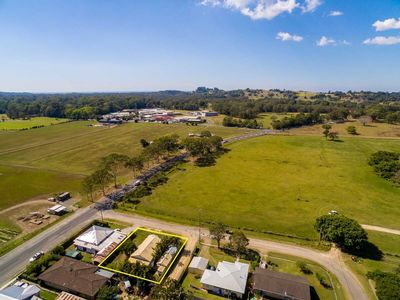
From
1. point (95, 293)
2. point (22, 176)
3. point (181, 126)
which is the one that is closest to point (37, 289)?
point (95, 293)

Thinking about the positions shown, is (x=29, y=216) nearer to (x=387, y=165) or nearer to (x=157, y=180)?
(x=157, y=180)

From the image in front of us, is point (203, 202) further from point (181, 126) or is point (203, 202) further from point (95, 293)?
point (181, 126)

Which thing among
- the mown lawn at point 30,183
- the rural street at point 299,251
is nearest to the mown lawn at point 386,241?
the rural street at point 299,251

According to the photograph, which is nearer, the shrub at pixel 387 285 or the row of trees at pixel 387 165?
the shrub at pixel 387 285

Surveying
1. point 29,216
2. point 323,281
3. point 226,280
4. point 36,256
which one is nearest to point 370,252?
point 323,281

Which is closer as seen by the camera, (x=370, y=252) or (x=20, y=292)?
(x=20, y=292)

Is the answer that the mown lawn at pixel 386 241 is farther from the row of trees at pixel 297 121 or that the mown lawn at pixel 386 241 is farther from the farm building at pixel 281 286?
the row of trees at pixel 297 121

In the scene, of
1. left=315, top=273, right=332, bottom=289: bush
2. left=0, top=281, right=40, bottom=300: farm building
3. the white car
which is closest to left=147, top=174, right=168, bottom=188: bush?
the white car
